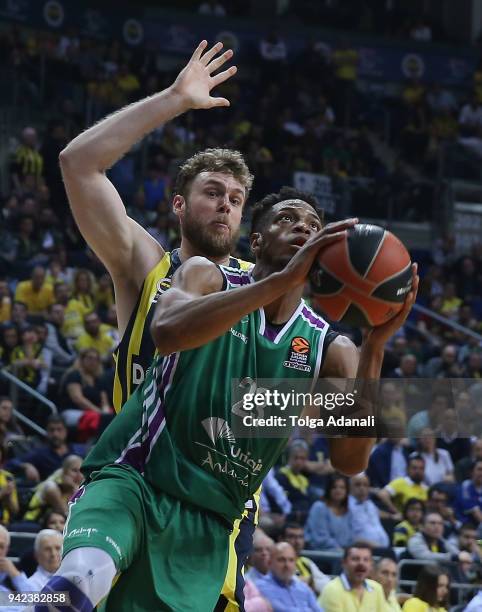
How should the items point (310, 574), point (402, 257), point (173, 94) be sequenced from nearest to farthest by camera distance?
point (402, 257)
point (173, 94)
point (310, 574)

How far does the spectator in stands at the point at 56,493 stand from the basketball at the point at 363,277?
22.0ft

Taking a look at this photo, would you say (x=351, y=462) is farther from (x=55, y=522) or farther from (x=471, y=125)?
(x=471, y=125)

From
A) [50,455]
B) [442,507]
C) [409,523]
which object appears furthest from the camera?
[442,507]

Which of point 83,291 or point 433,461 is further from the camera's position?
point 83,291

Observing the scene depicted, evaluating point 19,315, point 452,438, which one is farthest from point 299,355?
point 452,438

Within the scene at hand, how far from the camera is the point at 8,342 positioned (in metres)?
13.5

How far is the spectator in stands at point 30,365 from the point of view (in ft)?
44.4

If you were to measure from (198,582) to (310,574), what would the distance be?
6673mm

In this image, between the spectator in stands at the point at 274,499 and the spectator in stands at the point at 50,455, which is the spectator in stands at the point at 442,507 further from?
the spectator in stands at the point at 50,455

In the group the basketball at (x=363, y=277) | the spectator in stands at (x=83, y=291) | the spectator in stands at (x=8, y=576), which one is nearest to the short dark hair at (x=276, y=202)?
the basketball at (x=363, y=277)

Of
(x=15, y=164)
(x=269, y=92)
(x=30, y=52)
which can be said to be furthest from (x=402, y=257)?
(x=269, y=92)

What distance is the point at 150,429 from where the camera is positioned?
477 cm

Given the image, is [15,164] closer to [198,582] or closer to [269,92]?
[269,92]

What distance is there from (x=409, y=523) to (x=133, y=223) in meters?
8.01
